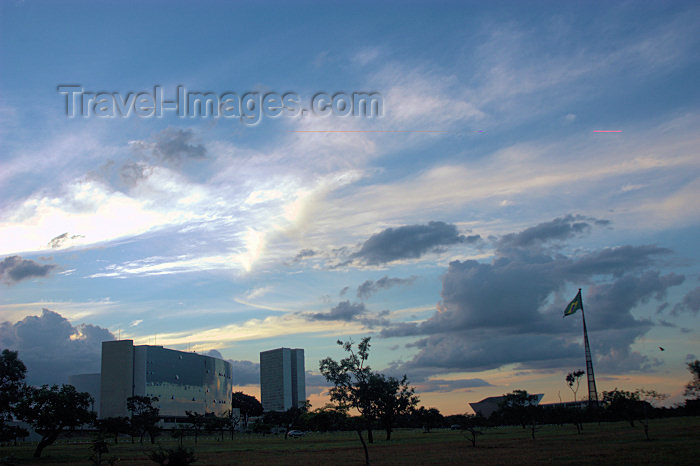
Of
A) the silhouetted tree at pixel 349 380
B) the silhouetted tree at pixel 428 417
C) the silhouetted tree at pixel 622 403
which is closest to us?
the silhouetted tree at pixel 349 380

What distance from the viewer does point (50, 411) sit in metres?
64.1

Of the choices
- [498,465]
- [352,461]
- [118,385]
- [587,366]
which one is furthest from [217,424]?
[498,465]

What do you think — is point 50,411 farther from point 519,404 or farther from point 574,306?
point 574,306

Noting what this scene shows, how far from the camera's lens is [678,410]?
15775 cm

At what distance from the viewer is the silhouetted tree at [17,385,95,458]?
209ft

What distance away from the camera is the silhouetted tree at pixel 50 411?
209ft

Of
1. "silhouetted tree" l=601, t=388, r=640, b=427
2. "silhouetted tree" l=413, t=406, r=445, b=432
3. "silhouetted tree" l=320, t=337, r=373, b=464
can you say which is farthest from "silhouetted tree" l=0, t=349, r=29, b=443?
"silhouetted tree" l=413, t=406, r=445, b=432

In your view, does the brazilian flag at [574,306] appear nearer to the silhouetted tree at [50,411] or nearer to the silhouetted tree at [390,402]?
the silhouetted tree at [390,402]

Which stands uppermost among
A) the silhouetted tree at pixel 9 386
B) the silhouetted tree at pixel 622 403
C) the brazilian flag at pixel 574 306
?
the brazilian flag at pixel 574 306

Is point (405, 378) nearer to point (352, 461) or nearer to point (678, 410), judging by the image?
point (352, 461)

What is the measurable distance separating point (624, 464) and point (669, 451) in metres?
8.24

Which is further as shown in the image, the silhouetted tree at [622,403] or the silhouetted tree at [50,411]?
the silhouetted tree at [622,403]

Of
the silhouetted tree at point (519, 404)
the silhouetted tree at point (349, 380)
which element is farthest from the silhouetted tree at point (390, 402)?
the silhouetted tree at point (349, 380)

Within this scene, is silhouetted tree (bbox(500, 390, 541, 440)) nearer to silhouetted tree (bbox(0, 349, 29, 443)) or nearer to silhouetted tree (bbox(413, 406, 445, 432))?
silhouetted tree (bbox(413, 406, 445, 432))
